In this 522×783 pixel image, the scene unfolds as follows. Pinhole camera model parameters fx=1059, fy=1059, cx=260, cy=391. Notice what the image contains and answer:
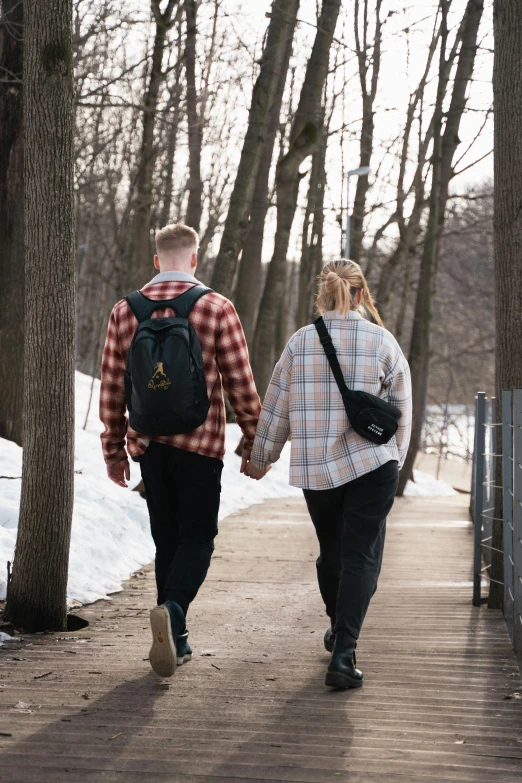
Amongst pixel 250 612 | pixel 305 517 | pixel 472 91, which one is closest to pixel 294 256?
pixel 472 91

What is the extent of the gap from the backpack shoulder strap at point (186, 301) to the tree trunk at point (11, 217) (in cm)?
701

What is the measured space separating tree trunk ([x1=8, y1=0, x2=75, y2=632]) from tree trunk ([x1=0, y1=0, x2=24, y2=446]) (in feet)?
18.9

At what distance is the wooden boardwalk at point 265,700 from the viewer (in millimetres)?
3361

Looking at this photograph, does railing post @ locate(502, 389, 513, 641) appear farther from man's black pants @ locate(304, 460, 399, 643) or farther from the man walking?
the man walking

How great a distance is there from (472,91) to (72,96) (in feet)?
44.4

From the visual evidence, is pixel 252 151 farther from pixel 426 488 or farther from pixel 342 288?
pixel 426 488

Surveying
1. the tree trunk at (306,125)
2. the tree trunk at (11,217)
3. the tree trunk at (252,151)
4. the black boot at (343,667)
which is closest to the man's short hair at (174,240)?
the black boot at (343,667)

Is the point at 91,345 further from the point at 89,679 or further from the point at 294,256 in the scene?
the point at 89,679

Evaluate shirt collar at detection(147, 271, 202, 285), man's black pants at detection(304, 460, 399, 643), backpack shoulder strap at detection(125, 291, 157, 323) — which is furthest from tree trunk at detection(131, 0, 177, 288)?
man's black pants at detection(304, 460, 399, 643)

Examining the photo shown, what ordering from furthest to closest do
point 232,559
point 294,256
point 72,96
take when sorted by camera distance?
point 294,256, point 232,559, point 72,96

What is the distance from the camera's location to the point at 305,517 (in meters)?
12.9

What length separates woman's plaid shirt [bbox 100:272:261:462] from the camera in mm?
4750

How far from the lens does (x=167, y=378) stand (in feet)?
14.9

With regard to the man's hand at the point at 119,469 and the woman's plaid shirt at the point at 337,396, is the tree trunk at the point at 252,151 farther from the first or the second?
the woman's plaid shirt at the point at 337,396
